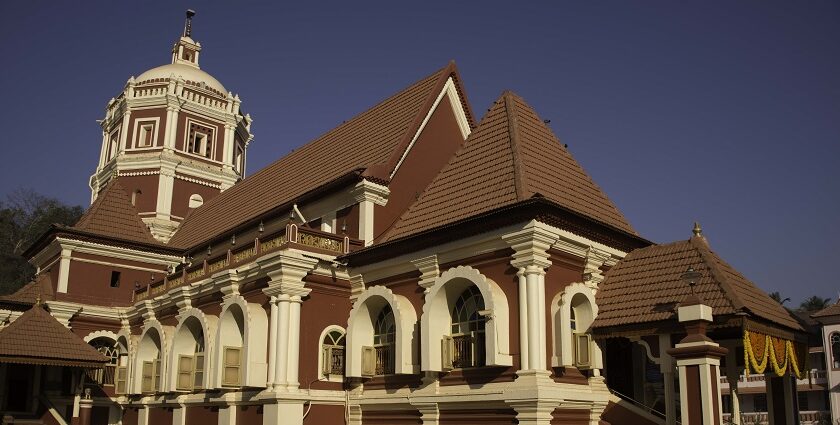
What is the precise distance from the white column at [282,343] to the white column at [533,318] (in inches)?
220

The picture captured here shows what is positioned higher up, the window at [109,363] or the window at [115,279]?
the window at [115,279]

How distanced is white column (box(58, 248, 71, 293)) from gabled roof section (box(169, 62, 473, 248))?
3.76m

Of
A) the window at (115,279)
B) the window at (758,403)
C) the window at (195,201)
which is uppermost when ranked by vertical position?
the window at (195,201)

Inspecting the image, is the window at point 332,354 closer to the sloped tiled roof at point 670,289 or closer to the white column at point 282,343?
the white column at point 282,343

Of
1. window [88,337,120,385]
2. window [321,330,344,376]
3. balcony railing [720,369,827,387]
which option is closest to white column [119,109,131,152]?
window [88,337,120,385]

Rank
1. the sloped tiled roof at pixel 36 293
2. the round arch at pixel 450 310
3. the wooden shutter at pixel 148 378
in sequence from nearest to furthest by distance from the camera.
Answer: the round arch at pixel 450 310, the wooden shutter at pixel 148 378, the sloped tiled roof at pixel 36 293

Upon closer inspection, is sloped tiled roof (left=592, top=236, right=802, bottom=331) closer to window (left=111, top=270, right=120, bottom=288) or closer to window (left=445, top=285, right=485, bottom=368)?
window (left=445, top=285, right=485, bottom=368)

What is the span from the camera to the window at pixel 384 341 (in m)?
16.8

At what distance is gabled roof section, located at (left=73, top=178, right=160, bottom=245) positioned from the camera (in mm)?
26891

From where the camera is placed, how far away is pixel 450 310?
1569 cm

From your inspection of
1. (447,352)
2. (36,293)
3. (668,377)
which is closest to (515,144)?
(447,352)

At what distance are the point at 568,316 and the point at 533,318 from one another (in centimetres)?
80

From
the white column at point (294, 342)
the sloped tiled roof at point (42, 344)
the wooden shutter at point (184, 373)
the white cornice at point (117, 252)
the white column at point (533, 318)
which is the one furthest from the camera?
the white cornice at point (117, 252)

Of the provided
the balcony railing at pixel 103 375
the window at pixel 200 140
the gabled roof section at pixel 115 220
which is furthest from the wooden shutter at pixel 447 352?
the window at pixel 200 140
